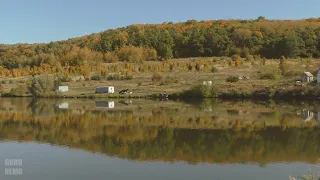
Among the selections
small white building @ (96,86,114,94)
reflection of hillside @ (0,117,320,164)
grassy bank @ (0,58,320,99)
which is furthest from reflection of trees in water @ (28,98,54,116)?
small white building @ (96,86,114,94)

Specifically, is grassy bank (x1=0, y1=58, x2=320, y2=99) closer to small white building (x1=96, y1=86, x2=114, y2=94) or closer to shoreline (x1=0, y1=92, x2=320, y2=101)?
shoreline (x1=0, y1=92, x2=320, y2=101)

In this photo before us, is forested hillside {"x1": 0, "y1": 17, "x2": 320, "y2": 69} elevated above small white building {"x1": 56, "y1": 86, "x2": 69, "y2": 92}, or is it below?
above

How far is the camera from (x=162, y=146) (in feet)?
45.3

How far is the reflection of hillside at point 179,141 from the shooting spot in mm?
12188

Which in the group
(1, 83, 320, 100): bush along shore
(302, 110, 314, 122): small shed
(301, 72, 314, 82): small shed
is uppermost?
(301, 72, 314, 82): small shed

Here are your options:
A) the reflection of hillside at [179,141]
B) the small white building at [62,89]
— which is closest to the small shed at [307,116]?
the reflection of hillside at [179,141]

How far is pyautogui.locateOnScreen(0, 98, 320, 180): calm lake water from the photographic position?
404 inches

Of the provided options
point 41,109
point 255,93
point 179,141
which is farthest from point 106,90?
point 179,141

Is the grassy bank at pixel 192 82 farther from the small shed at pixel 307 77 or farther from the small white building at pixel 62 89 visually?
the small shed at pixel 307 77

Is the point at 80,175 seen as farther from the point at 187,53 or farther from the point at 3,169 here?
the point at 187,53

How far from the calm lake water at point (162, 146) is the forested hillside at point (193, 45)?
139 ft

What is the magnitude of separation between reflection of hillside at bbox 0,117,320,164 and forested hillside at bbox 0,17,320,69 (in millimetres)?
Answer: 45866

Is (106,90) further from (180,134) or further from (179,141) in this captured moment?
(179,141)

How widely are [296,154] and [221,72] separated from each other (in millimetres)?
35067
